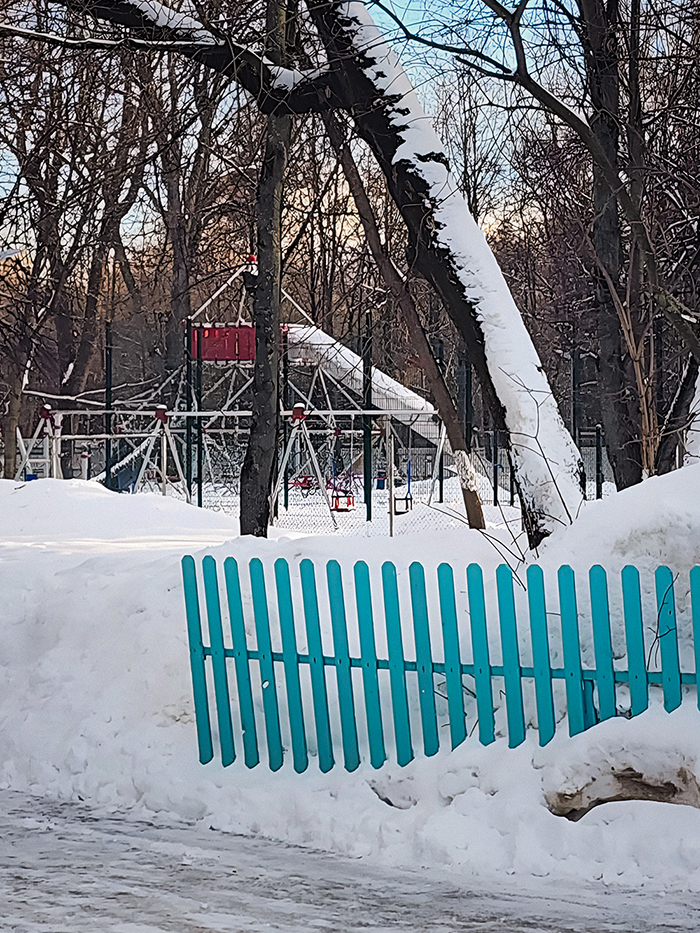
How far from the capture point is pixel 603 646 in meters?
5.88

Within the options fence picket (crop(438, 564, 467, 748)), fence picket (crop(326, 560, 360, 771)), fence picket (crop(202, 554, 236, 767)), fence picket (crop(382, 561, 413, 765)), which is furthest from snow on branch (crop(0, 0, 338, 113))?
fence picket (crop(438, 564, 467, 748))

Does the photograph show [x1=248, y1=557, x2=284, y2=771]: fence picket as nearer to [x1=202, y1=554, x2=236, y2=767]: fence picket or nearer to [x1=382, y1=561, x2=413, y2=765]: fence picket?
[x1=202, y1=554, x2=236, y2=767]: fence picket

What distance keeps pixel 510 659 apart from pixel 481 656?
18 cm

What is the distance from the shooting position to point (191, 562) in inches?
283

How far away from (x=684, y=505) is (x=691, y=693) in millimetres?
1205

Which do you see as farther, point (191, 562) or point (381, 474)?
point (381, 474)

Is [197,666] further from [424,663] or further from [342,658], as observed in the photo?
[424,663]

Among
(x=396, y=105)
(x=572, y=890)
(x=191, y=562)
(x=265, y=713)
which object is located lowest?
(x=572, y=890)

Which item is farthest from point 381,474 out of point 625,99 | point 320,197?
point 625,99

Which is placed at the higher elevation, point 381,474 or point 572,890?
point 381,474

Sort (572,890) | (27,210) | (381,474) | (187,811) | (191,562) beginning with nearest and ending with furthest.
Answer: (572,890)
(187,811)
(191,562)
(27,210)
(381,474)

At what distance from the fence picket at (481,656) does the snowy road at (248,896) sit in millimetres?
1030

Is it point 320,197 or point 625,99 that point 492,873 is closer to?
point 625,99

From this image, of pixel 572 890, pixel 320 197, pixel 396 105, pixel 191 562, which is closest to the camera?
pixel 572 890
